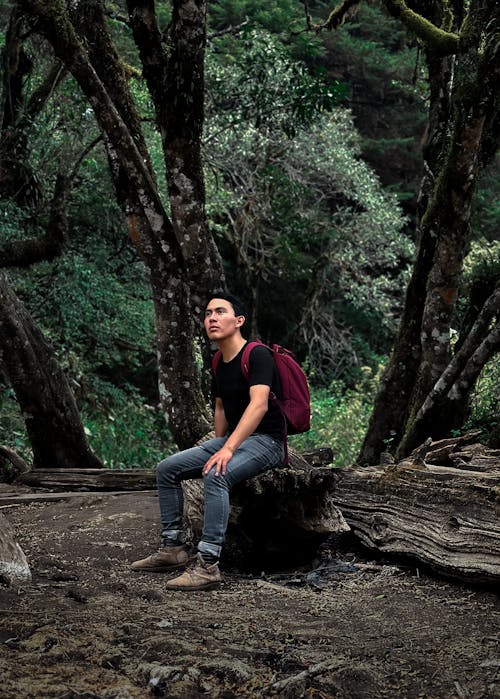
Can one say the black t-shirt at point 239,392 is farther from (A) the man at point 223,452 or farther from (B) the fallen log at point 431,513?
(B) the fallen log at point 431,513

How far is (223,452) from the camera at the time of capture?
172 inches

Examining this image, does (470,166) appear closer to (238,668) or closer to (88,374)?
(238,668)

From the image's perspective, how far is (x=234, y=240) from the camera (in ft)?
62.8

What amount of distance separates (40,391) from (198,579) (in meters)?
4.33

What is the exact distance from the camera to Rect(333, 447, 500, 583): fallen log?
4.41 meters

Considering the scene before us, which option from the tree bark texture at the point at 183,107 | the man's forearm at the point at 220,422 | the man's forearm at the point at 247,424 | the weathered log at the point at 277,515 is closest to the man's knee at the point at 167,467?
the man's forearm at the point at 220,422

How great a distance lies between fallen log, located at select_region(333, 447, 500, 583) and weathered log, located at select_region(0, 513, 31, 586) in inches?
88.7

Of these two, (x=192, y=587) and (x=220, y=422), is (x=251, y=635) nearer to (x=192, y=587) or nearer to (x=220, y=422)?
(x=192, y=587)

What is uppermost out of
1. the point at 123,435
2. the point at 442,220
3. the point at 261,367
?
the point at 442,220

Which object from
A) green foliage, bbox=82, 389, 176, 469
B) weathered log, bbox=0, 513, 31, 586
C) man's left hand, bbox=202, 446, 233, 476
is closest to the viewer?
weathered log, bbox=0, 513, 31, 586

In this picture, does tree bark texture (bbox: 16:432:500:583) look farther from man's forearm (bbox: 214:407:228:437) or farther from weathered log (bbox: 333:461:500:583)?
man's forearm (bbox: 214:407:228:437)

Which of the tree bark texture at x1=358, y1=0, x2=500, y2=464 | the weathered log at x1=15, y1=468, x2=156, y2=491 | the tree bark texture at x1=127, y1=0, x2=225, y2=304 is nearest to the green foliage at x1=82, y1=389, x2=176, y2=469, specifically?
the weathered log at x1=15, y1=468, x2=156, y2=491

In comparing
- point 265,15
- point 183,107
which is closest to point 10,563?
point 183,107

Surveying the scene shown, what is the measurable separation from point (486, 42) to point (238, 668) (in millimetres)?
6596
